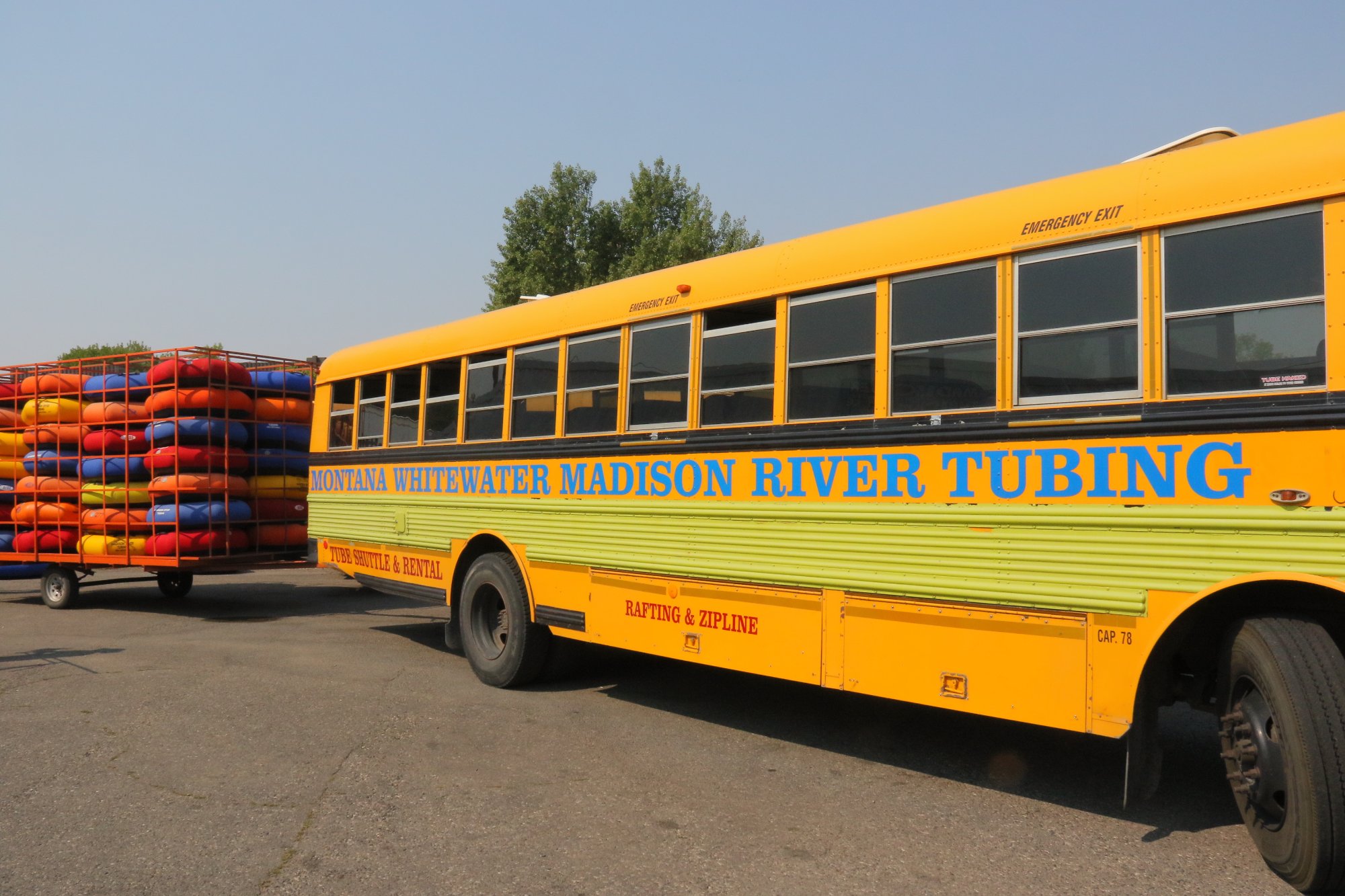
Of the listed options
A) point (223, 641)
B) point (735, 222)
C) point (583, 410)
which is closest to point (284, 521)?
point (223, 641)

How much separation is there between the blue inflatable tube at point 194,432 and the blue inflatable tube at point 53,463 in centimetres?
128

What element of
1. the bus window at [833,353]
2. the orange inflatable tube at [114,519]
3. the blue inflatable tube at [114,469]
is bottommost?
the orange inflatable tube at [114,519]

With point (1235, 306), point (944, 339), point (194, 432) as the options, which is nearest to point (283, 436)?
point (194, 432)

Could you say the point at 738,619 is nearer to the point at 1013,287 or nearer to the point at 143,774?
the point at 1013,287

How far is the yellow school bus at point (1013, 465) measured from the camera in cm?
395

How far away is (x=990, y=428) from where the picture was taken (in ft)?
15.9

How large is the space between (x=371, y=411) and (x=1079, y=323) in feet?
22.0

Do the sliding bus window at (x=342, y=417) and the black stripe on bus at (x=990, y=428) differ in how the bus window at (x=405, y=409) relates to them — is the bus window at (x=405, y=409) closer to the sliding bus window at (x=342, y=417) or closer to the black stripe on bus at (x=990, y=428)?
the sliding bus window at (x=342, y=417)

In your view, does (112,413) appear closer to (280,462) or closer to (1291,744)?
(280,462)

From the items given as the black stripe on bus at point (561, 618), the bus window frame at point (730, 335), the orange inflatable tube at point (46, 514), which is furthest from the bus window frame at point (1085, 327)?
the orange inflatable tube at point (46, 514)

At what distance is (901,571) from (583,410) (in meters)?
2.84

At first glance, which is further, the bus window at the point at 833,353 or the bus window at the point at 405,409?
the bus window at the point at 405,409

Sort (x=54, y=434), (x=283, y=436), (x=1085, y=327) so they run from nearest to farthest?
(x=1085, y=327) → (x=283, y=436) → (x=54, y=434)

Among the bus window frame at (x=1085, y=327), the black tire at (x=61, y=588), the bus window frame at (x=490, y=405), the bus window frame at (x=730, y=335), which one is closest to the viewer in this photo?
the bus window frame at (x=1085, y=327)
